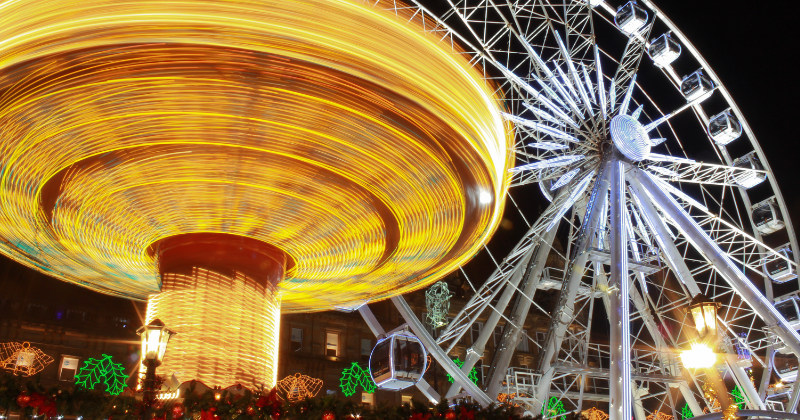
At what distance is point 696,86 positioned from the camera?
1928cm

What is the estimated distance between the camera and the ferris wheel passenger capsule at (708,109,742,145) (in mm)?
20141

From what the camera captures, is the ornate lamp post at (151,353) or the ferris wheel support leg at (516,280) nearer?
the ornate lamp post at (151,353)

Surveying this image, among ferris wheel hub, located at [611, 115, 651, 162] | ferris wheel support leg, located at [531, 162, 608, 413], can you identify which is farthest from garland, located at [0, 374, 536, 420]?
ferris wheel hub, located at [611, 115, 651, 162]

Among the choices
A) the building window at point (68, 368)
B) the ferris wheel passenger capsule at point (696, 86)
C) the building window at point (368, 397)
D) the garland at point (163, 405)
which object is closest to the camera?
the garland at point (163, 405)

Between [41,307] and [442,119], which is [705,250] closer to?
[442,119]

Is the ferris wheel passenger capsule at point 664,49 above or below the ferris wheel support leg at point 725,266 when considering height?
above

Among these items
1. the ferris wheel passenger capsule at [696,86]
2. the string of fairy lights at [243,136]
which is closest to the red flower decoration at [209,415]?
the string of fairy lights at [243,136]

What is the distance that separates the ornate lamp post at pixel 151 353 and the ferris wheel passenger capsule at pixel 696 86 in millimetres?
16890

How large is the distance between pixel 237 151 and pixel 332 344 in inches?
1175

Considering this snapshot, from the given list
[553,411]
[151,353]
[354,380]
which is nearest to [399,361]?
[151,353]

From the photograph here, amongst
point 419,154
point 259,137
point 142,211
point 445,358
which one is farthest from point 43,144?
point 445,358

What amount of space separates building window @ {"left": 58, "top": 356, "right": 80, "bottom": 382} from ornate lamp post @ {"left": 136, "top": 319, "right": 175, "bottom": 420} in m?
24.0

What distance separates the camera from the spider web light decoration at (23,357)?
24.7 meters

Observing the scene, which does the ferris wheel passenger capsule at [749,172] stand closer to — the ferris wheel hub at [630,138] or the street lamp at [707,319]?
the ferris wheel hub at [630,138]
